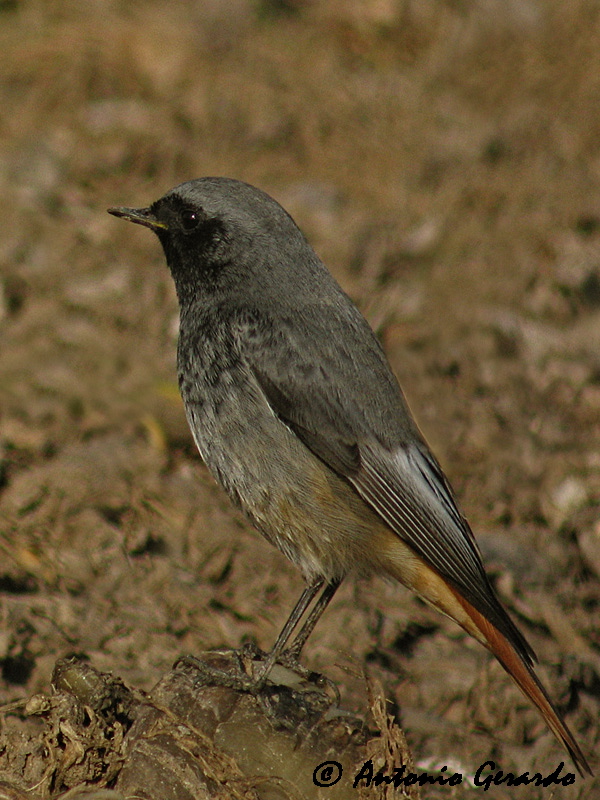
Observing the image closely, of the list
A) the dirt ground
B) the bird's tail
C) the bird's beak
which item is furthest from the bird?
the dirt ground

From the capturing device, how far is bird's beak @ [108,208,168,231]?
529cm

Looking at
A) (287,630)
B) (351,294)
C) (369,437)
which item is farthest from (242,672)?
(351,294)

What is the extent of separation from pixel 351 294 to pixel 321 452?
3514 mm

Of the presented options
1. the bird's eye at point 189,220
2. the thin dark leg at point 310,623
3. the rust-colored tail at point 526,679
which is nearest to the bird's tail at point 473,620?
the rust-colored tail at point 526,679

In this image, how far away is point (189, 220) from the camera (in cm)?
518

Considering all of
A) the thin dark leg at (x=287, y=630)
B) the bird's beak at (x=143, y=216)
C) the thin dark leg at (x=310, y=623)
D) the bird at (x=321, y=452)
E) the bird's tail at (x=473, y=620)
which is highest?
the bird's beak at (x=143, y=216)

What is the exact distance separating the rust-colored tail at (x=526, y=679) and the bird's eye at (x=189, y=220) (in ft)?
7.39

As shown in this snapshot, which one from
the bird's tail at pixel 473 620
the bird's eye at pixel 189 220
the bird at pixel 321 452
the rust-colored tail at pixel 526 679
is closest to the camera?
the rust-colored tail at pixel 526 679

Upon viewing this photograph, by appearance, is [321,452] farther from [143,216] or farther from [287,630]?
[143,216]

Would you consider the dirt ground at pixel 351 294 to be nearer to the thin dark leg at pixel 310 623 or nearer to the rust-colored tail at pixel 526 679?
the thin dark leg at pixel 310 623

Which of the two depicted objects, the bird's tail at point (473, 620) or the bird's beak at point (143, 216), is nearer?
the bird's tail at point (473, 620)

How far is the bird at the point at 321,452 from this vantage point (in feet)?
15.0

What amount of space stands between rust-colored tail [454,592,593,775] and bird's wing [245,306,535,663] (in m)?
0.09

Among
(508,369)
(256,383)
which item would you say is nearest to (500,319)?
(508,369)
